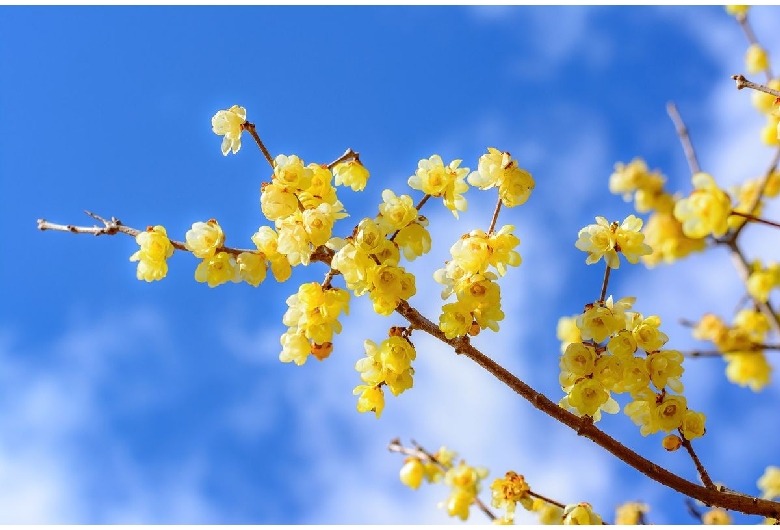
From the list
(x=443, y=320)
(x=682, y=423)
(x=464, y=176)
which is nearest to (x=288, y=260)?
(x=443, y=320)

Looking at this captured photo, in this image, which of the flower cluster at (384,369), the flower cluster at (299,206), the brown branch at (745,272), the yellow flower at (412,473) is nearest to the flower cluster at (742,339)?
the brown branch at (745,272)

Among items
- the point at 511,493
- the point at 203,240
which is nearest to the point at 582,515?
the point at 511,493

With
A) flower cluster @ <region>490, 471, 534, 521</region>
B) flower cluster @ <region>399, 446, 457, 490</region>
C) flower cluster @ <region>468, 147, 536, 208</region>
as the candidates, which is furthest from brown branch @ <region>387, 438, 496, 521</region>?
flower cluster @ <region>468, 147, 536, 208</region>

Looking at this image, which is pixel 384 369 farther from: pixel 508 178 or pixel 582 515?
pixel 582 515

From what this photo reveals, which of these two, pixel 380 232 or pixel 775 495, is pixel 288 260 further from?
pixel 775 495

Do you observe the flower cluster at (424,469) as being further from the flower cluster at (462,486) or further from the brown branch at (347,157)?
the brown branch at (347,157)

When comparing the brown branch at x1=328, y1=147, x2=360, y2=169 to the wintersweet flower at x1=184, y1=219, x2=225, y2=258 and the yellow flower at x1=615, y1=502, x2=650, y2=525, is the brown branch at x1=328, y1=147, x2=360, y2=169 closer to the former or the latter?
the wintersweet flower at x1=184, y1=219, x2=225, y2=258

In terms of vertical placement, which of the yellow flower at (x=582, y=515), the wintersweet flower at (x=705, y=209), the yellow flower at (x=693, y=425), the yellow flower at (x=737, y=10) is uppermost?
the yellow flower at (x=737, y=10)
